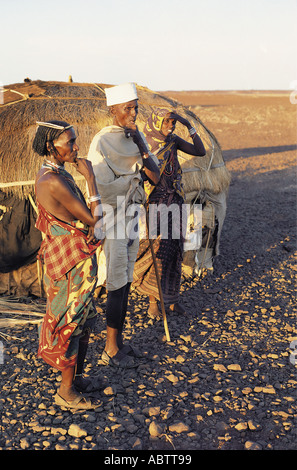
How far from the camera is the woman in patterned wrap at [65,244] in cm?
244

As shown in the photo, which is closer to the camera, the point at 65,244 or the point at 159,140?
the point at 65,244

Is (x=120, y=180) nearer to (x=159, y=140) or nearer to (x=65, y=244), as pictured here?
(x=65, y=244)

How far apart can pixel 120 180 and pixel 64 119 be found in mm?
1957

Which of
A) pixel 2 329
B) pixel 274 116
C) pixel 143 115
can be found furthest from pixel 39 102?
pixel 274 116

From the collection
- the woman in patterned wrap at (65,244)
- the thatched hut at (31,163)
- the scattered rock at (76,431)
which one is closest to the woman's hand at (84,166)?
the woman in patterned wrap at (65,244)

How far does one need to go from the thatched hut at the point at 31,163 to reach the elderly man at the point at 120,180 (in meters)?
1.59

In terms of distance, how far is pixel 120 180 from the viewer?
123 inches

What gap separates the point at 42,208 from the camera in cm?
253

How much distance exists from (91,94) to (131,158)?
2.32 m

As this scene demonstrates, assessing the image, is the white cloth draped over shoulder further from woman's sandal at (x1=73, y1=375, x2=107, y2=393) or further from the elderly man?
woman's sandal at (x1=73, y1=375, x2=107, y2=393)

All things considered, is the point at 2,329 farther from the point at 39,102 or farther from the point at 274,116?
the point at 274,116

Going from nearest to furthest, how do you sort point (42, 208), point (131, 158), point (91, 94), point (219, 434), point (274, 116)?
point (42, 208)
point (219, 434)
point (131, 158)
point (91, 94)
point (274, 116)

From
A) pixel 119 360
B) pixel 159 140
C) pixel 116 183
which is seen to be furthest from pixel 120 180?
pixel 119 360

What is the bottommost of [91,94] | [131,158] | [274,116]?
[274,116]
